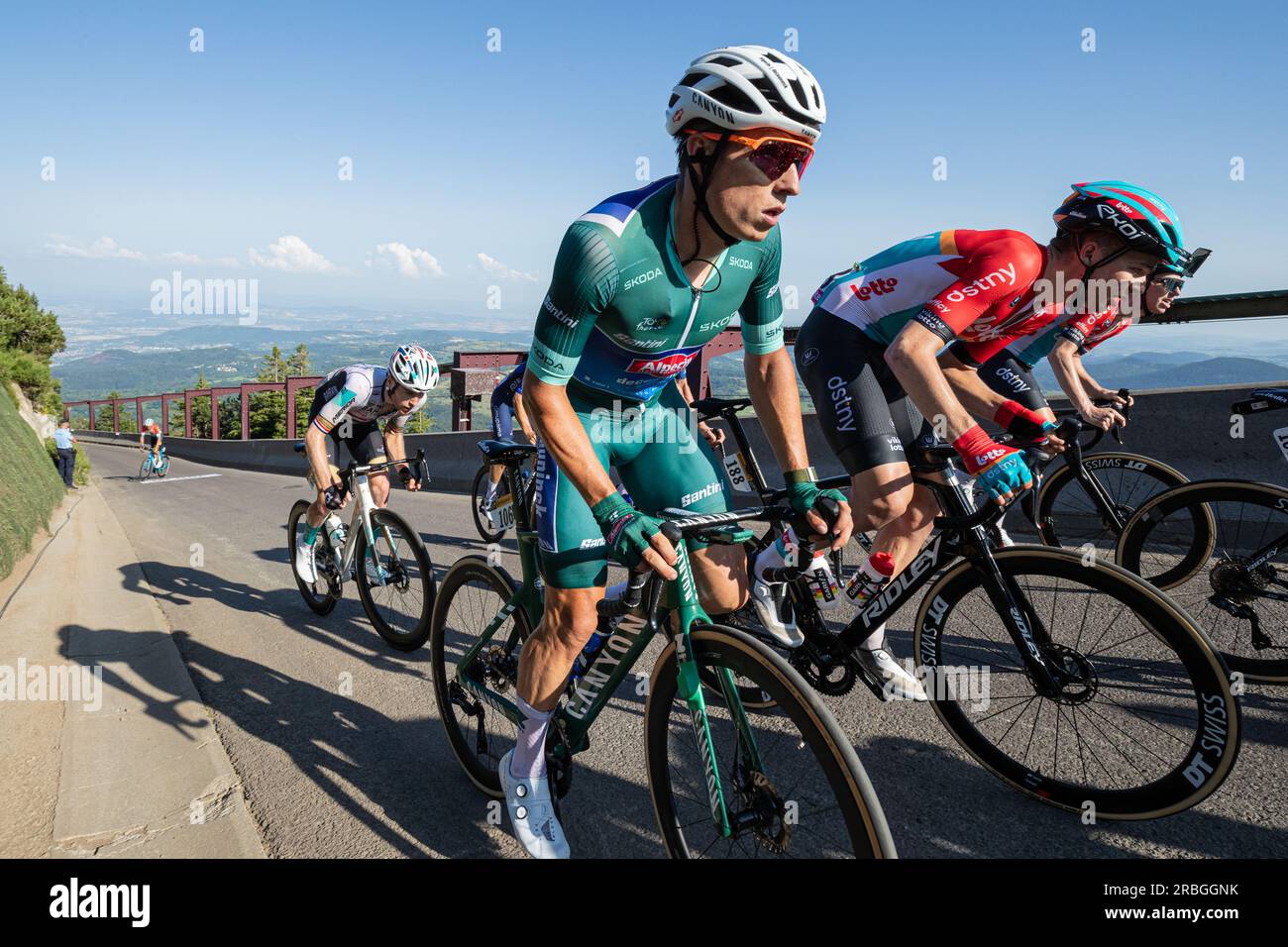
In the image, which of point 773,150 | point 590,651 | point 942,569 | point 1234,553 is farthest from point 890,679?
point 773,150

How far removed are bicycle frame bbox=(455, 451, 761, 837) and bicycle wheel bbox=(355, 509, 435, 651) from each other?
68.5 inches

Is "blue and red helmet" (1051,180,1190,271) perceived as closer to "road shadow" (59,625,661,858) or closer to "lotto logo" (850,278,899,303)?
"lotto logo" (850,278,899,303)

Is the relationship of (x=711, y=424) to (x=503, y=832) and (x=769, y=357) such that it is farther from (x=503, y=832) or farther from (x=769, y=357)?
(x=503, y=832)

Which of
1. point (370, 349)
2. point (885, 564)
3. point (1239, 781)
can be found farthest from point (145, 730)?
point (370, 349)

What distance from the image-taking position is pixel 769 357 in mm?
2852

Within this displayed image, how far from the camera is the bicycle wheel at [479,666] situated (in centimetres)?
312

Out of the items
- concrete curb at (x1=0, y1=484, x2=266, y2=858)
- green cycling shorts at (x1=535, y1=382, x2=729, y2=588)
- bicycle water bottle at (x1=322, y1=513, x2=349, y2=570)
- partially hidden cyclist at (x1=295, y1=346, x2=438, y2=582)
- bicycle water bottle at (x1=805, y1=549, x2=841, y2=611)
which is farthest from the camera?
bicycle water bottle at (x1=322, y1=513, x2=349, y2=570)

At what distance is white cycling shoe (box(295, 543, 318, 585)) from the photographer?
598cm

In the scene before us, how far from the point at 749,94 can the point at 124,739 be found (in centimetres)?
392

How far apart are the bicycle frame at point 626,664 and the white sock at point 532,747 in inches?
3.0

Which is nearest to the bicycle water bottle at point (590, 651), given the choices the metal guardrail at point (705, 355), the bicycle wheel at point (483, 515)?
the metal guardrail at point (705, 355)

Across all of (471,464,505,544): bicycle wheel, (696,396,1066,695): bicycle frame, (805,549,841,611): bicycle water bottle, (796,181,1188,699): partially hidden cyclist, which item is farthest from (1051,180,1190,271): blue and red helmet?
(471,464,505,544): bicycle wheel
